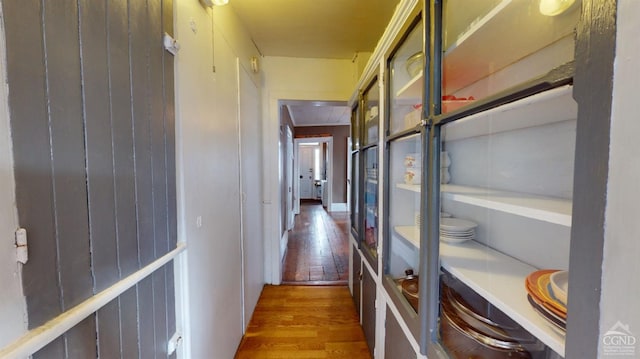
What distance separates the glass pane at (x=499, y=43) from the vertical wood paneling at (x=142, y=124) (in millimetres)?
981

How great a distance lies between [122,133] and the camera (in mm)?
694

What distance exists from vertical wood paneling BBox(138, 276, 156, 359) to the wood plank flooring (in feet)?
3.91

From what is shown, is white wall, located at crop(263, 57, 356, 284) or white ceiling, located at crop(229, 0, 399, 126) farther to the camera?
white wall, located at crop(263, 57, 356, 284)

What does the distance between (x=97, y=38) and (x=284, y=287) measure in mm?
2654

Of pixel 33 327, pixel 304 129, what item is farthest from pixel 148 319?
pixel 304 129

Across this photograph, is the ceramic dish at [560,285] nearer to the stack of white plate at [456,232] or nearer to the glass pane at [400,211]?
the stack of white plate at [456,232]

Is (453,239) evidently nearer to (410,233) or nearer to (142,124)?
(410,233)

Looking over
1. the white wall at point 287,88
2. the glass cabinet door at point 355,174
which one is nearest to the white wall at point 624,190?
the glass cabinet door at point 355,174

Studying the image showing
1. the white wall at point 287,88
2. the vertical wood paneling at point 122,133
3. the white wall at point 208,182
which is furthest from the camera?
the white wall at point 287,88

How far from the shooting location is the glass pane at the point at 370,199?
5.89 ft

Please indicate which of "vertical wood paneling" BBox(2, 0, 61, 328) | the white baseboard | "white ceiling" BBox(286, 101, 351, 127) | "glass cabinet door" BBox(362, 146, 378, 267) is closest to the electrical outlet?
"vertical wood paneling" BBox(2, 0, 61, 328)

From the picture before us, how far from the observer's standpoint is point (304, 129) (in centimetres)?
732

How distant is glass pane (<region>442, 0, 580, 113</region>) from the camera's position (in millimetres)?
690

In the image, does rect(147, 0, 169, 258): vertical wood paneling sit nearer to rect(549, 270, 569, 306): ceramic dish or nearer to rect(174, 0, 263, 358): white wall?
rect(174, 0, 263, 358): white wall
